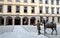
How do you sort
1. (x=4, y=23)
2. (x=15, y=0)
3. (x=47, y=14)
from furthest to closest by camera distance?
(x=47, y=14)
(x=15, y=0)
(x=4, y=23)

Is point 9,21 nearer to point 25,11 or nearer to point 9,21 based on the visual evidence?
point 9,21

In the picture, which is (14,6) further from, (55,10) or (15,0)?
(55,10)

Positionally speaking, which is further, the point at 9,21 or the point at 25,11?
the point at 25,11

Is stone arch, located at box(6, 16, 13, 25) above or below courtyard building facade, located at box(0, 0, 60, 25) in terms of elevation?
below

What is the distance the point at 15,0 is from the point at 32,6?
5204 mm

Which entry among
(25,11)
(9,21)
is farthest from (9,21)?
(25,11)

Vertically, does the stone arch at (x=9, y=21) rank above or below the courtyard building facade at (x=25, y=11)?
below

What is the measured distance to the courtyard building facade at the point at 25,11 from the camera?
130 feet

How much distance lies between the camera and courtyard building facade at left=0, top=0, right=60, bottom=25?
3969 centimetres

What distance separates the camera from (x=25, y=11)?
4153 cm

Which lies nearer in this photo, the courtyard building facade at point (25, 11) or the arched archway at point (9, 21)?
the courtyard building facade at point (25, 11)

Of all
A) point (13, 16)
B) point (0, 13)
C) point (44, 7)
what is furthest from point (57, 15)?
point (0, 13)

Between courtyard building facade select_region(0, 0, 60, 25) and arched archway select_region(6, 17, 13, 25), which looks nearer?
courtyard building facade select_region(0, 0, 60, 25)

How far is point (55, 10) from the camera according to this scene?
4503cm
